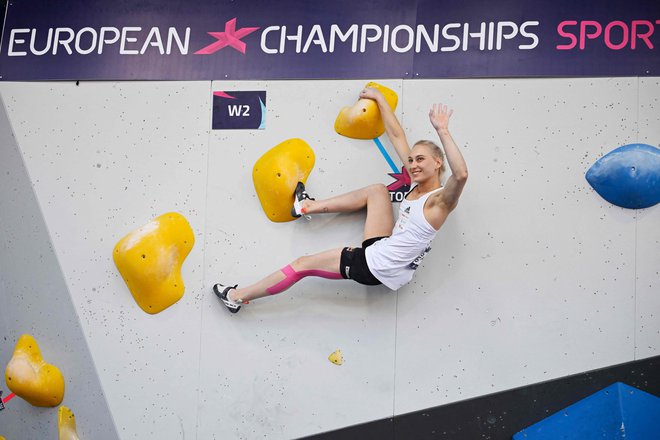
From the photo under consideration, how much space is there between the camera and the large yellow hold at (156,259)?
342 cm

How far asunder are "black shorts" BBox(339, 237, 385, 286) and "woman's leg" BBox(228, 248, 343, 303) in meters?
0.04

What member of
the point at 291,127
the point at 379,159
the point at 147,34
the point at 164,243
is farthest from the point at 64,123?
the point at 379,159

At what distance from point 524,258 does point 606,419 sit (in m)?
0.74

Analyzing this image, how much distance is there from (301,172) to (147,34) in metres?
1.09

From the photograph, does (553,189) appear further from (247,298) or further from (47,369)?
(47,369)

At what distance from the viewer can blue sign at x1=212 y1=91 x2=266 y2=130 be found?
3494 millimetres

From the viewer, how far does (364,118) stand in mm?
3303

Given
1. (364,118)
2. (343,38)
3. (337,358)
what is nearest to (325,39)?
(343,38)

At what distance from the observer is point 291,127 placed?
11.3 feet

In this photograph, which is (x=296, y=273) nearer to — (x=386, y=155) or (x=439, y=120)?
(x=386, y=155)

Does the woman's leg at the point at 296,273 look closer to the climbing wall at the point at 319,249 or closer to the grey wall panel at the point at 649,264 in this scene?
the climbing wall at the point at 319,249

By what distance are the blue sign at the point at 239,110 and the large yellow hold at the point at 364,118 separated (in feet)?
1.26

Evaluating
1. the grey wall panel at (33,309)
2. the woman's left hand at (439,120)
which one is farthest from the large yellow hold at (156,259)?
the woman's left hand at (439,120)

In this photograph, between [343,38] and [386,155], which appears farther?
[343,38]
